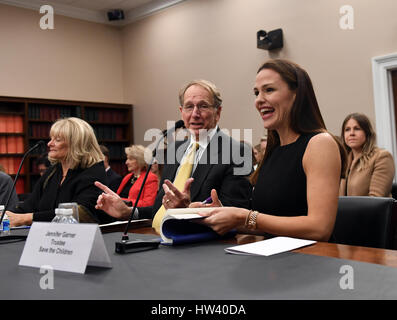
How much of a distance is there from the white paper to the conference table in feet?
0.07

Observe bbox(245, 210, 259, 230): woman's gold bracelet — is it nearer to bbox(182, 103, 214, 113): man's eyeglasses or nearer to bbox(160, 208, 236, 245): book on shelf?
bbox(160, 208, 236, 245): book on shelf

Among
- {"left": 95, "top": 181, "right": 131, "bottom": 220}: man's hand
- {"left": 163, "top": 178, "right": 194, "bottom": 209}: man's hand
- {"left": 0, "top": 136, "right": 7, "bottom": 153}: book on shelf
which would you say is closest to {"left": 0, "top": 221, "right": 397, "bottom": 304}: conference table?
{"left": 163, "top": 178, "right": 194, "bottom": 209}: man's hand

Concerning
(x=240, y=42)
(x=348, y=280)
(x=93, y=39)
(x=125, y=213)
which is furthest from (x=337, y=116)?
(x=93, y=39)

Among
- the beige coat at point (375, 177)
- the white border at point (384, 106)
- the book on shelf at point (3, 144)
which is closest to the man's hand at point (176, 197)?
the beige coat at point (375, 177)

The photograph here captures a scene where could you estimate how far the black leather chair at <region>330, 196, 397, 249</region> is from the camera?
1.75 m

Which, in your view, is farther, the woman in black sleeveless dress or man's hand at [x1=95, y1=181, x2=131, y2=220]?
Answer: man's hand at [x1=95, y1=181, x2=131, y2=220]

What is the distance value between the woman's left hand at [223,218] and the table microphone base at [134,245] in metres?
0.19

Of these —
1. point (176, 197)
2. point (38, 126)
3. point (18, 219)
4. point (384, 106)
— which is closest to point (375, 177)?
point (384, 106)

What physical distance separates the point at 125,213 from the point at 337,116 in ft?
11.9

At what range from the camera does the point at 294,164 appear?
1.74m

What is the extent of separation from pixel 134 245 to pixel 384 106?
4010 mm

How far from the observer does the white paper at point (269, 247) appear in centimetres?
121

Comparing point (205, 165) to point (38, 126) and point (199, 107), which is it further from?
point (38, 126)

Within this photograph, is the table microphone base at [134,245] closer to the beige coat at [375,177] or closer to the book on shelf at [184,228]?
the book on shelf at [184,228]
